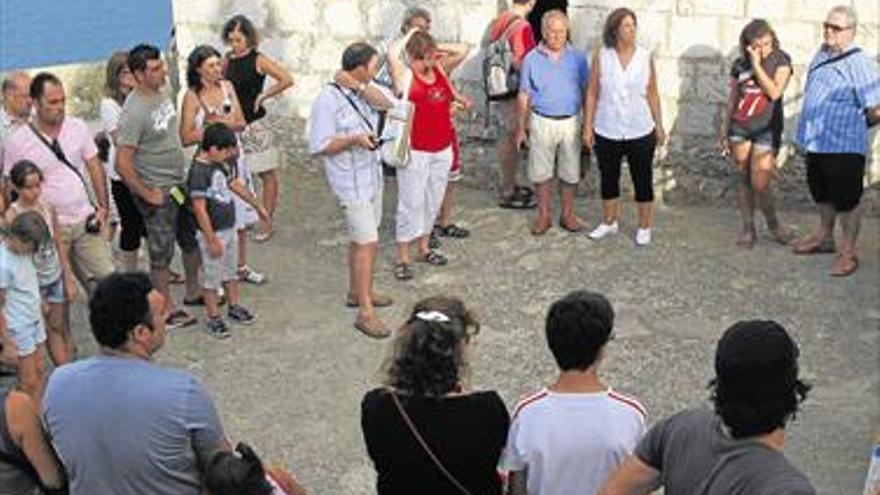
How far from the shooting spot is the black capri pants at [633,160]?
8484 millimetres

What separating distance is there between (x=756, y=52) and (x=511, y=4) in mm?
1892

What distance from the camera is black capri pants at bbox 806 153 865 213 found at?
7.93m

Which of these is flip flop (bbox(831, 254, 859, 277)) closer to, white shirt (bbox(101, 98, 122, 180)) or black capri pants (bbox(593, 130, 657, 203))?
black capri pants (bbox(593, 130, 657, 203))

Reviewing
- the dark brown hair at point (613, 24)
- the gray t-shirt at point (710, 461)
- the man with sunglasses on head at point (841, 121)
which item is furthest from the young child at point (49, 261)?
the man with sunglasses on head at point (841, 121)

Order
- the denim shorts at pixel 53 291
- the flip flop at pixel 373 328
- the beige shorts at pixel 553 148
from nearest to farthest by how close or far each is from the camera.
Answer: the denim shorts at pixel 53 291 < the flip flop at pixel 373 328 < the beige shorts at pixel 553 148

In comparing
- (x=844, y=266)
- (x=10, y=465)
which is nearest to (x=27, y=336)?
(x=10, y=465)

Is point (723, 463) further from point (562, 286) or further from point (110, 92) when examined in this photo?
point (110, 92)

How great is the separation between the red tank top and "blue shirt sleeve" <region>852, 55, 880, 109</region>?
2.32 meters

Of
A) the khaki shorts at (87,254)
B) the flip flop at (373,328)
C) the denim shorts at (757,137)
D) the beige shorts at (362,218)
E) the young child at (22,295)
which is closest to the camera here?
the young child at (22,295)

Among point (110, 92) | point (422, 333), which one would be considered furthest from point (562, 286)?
point (422, 333)

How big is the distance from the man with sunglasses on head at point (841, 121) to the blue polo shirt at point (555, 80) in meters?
1.38

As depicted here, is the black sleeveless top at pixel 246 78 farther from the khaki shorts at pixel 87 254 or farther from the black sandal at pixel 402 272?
the khaki shorts at pixel 87 254

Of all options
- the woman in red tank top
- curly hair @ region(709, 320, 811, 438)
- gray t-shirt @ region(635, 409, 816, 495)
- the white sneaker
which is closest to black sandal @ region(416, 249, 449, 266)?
the woman in red tank top

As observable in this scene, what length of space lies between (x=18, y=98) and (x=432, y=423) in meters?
4.06
